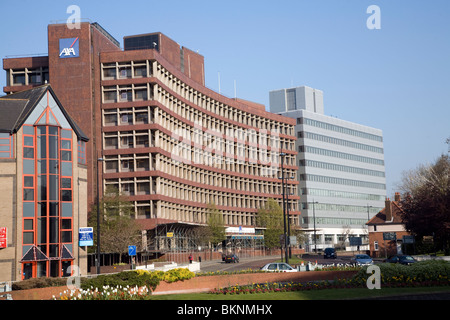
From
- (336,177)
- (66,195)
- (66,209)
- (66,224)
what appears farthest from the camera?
(336,177)

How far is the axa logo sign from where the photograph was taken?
9038cm

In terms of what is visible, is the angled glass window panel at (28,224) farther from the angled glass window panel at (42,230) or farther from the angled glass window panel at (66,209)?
the angled glass window panel at (66,209)

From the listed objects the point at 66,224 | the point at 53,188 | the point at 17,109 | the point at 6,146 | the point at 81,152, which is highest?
the point at 17,109

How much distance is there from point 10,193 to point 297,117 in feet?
341

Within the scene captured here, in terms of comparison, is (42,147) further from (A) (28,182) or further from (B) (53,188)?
(B) (53,188)

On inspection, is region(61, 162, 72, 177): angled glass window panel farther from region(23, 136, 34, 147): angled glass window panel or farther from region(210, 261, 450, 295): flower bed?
region(210, 261, 450, 295): flower bed

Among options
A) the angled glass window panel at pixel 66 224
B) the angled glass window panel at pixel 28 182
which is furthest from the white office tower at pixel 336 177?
the angled glass window panel at pixel 28 182

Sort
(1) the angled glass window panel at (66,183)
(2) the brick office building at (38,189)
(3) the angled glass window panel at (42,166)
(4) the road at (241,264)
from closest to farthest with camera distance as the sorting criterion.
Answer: (2) the brick office building at (38,189) → (4) the road at (241,264) → (3) the angled glass window panel at (42,166) → (1) the angled glass window panel at (66,183)

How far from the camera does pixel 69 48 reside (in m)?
90.5

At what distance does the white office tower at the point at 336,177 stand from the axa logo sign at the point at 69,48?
240 ft

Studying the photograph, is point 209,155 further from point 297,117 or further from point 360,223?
point 360,223

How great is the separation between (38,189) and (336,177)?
11354 cm

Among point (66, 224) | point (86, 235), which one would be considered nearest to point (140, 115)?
point (66, 224)

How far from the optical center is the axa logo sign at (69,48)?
90375mm
